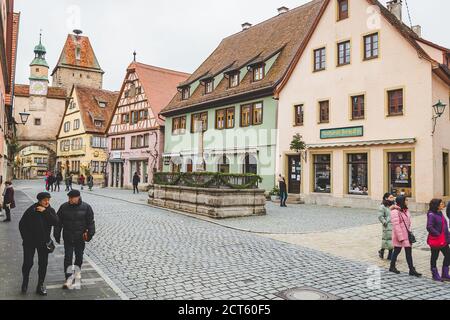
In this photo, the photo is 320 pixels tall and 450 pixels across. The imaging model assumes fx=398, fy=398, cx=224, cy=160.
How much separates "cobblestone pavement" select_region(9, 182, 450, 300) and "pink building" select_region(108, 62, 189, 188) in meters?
24.8

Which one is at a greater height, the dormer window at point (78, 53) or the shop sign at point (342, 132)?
the dormer window at point (78, 53)

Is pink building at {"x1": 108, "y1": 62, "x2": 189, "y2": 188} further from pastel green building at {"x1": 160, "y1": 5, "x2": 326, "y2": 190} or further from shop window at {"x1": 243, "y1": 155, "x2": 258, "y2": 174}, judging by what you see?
shop window at {"x1": 243, "y1": 155, "x2": 258, "y2": 174}

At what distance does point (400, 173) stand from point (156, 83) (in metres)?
26.8

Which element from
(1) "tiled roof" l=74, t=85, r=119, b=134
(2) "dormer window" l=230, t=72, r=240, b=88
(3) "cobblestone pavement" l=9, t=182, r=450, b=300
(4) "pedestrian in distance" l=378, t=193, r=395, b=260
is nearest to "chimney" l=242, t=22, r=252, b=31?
(2) "dormer window" l=230, t=72, r=240, b=88

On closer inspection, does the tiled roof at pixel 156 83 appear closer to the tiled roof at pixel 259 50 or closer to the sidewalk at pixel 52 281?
the tiled roof at pixel 259 50

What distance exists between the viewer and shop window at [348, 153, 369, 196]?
20.0 meters

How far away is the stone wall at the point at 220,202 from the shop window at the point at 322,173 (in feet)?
21.3

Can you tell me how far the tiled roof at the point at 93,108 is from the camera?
1915 inches

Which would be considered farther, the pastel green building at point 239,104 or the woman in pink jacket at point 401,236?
the pastel green building at point 239,104

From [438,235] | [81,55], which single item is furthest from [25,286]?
[81,55]

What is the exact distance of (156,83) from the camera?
129 feet

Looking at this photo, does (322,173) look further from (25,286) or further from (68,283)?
(25,286)

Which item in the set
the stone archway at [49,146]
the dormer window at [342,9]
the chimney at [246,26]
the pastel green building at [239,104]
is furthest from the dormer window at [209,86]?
the stone archway at [49,146]
